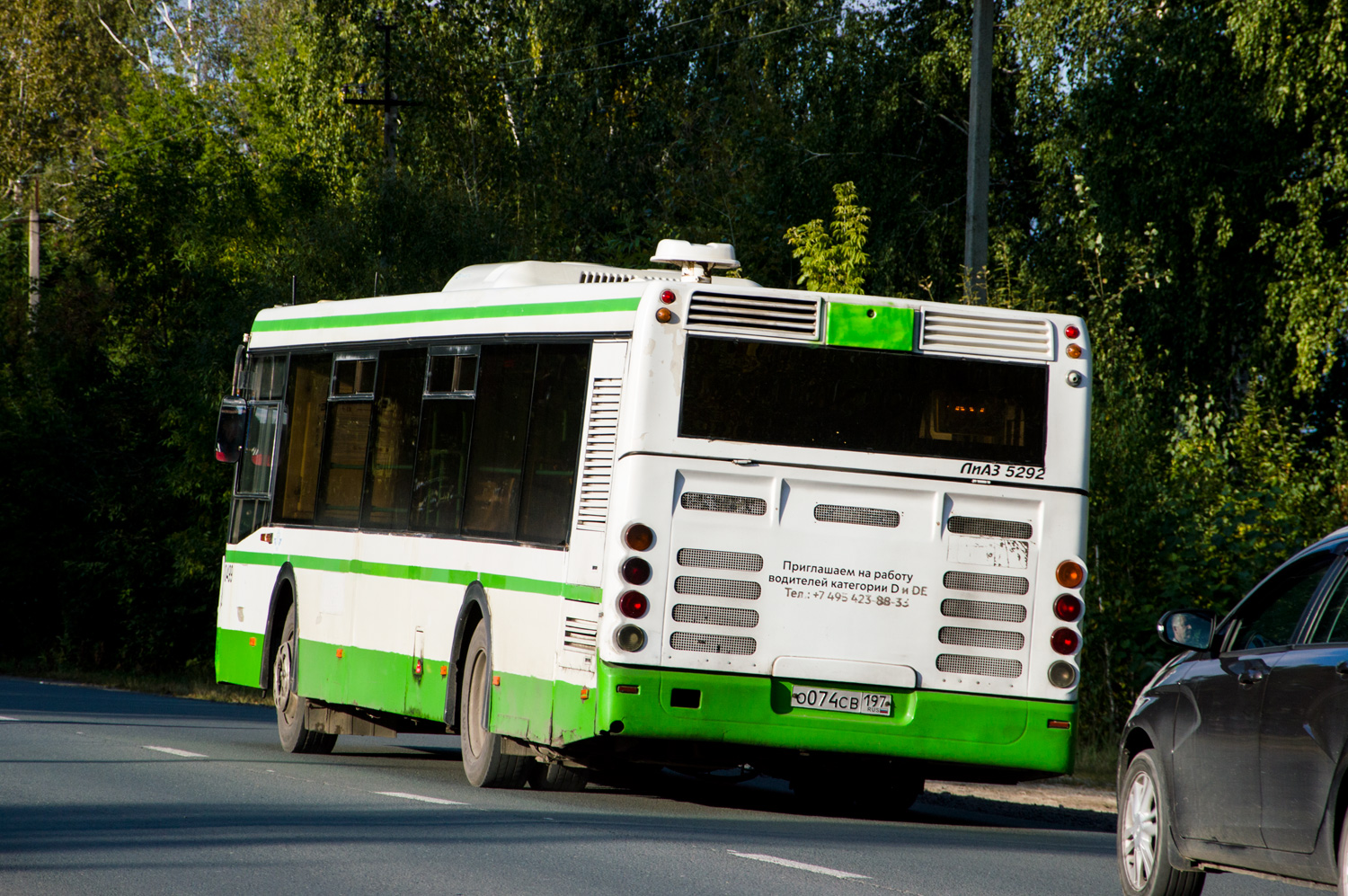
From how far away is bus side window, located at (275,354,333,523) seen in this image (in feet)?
48.6

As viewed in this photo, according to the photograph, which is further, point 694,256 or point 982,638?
point 694,256

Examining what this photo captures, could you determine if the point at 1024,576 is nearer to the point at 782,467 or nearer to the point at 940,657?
the point at 940,657

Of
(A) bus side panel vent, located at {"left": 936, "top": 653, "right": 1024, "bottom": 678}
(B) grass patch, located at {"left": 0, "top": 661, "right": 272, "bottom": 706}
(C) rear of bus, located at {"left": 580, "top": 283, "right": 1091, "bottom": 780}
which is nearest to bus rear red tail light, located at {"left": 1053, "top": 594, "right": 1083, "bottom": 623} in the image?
(C) rear of bus, located at {"left": 580, "top": 283, "right": 1091, "bottom": 780}

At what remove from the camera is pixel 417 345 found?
43.8 feet

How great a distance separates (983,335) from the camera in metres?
11.1

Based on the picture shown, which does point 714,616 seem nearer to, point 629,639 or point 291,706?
point 629,639

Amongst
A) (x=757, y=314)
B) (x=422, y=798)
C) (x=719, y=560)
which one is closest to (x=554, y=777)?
(x=422, y=798)

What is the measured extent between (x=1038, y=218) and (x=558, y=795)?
2152 cm

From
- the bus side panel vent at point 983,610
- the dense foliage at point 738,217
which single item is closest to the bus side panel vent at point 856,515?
the bus side panel vent at point 983,610

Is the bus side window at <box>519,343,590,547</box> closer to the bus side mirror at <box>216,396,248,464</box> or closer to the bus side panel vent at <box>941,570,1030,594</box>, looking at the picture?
the bus side panel vent at <box>941,570,1030,594</box>

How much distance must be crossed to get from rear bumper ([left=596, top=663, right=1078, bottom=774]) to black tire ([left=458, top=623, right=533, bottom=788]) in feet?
4.86

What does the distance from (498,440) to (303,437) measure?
135 inches

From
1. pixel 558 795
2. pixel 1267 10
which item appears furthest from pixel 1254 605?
pixel 1267 10

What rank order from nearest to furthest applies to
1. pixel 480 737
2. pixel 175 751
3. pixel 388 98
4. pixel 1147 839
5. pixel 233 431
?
pixel 1147 839
pixel 480 737
pixel 175 751
pixel 233 431
pixel 388 98
